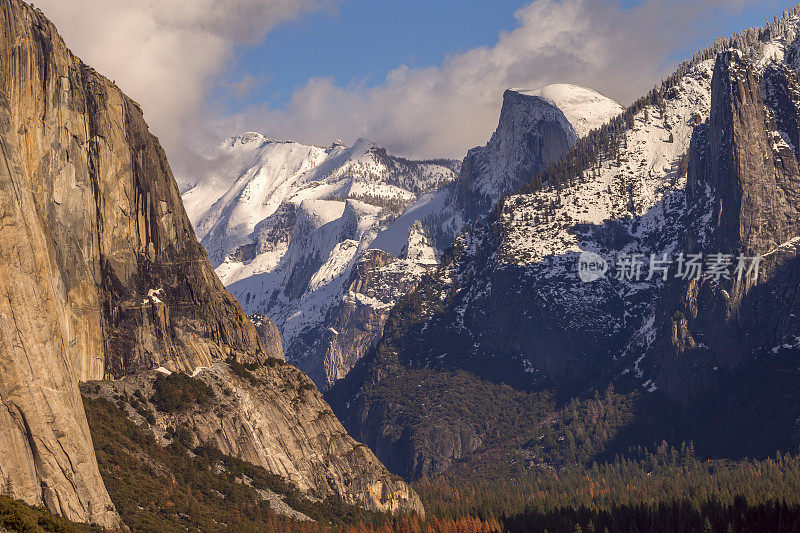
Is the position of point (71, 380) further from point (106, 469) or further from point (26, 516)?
point (106, 469)

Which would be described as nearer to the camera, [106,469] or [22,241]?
[22,241]

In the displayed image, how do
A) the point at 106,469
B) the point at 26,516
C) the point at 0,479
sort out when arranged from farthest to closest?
the point at 106,469
the point at 0,479
the point at 26,516

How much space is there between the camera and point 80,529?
466 ft

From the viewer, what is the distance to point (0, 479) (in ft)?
451

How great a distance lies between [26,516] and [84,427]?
23.2m

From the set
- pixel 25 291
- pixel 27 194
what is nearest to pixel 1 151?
pixel 27 194

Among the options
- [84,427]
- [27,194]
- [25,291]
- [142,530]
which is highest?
[27,194]

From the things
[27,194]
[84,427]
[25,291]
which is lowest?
[84,427]

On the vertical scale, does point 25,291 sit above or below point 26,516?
above

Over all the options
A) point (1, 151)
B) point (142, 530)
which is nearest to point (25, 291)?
point (1, 151)

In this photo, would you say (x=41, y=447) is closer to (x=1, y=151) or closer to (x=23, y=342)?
(x=23, y=342)

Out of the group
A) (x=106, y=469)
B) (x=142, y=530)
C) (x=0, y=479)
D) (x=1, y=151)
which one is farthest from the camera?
(x=106, y=469)

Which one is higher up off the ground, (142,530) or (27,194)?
(27,194)

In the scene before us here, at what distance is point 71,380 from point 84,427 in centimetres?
571
